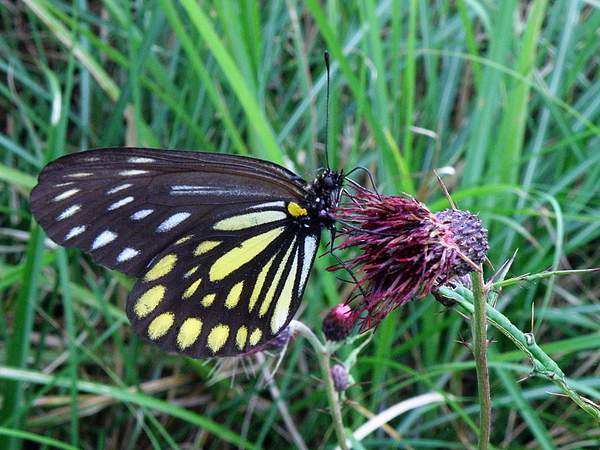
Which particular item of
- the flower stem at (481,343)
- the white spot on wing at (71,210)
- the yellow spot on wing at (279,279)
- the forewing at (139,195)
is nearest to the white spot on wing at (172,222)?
the forewing at (139,195)

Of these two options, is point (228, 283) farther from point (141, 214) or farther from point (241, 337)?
point (141, 214)

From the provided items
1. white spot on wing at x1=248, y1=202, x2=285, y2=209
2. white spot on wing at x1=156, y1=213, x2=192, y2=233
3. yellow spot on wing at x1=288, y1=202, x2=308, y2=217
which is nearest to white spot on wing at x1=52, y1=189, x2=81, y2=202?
white spot on wing at x1=156, y1=213, x2=192, y2=233

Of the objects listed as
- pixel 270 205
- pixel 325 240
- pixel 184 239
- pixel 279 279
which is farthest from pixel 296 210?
pixel 325 240


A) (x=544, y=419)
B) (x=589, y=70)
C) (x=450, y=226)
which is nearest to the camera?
(x=450, y=226)

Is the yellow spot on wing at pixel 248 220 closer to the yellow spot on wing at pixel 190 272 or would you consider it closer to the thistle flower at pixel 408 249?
the yellow spot on wing at pixel 190 272

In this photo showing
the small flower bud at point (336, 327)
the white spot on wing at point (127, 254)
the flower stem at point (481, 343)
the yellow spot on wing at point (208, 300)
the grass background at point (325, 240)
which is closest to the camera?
the flower stem at point (481, 343)

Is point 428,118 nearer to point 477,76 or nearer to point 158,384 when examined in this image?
point 477,76

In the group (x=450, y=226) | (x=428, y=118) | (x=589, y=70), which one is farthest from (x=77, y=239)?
(x=589, y=70)
